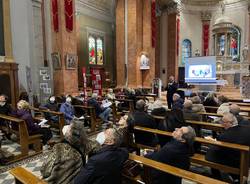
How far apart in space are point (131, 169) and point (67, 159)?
0.72 meters

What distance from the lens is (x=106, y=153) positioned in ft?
6.12

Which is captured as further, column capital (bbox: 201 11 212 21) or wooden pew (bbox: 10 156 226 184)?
column capital (bbox: 201 11 212 21)

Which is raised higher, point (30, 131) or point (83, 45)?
point (83, 45)

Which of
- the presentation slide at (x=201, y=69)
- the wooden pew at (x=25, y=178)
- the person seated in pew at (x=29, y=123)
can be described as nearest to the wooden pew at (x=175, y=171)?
the wooden pew at (x=25, y=178)

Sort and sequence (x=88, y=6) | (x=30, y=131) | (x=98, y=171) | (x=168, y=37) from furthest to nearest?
(x=168, y=37) → (x=88, y=6) → (x=30, y=131) → (x=98, y=171)

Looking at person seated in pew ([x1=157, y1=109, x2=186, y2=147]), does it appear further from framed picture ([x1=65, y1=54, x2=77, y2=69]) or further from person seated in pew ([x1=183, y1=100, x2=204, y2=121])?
framed picture ([x1=65, y1=54, x2=77, y2=69])

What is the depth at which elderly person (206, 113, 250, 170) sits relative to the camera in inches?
108

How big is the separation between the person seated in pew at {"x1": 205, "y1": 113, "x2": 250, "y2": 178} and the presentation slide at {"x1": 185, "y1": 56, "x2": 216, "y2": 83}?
543 cm

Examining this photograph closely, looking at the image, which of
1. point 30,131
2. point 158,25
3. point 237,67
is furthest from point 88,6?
point 30,131

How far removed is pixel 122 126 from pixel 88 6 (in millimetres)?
11735

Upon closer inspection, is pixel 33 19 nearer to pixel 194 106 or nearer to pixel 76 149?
pixel 194 106

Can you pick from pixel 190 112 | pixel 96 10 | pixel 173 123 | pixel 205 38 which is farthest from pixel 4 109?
pixel 205 38

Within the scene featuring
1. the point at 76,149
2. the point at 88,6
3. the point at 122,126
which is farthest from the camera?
the point at 88,6

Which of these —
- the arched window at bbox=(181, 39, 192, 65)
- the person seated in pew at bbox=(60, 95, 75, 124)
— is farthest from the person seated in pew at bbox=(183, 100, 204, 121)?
the arched window at bbox=(181, 39, 192, 65)
